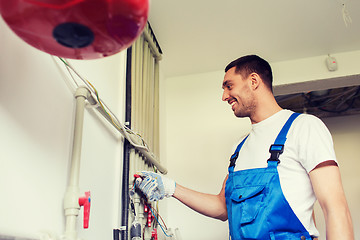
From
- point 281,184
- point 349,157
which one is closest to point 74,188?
point 281,184

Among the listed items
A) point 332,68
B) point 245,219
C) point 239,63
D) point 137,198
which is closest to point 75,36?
point 137,198

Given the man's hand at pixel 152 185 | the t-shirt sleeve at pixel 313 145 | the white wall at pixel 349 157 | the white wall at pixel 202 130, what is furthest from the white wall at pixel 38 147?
the white wall at pixel 349 157

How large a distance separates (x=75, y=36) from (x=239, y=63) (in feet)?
4.76

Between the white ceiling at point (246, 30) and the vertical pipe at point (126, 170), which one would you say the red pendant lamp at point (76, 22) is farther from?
the white ceiling at point (246, 30)

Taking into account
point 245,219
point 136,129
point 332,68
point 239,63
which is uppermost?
point 332,68

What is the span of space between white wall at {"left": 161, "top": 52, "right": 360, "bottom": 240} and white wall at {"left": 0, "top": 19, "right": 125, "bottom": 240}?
1236 millimetres

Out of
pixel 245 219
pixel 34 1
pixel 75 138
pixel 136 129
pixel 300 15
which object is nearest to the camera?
pixel 34 1

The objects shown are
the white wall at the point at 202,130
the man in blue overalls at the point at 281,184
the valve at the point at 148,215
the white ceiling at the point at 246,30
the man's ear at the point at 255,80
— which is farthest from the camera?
the white wall at the point at 202,130

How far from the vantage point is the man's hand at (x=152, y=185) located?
4.81ft

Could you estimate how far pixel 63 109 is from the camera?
1052 mm

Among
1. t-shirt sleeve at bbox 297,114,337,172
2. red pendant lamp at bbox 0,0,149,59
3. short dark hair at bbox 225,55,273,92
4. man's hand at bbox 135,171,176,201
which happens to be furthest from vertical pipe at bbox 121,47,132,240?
red pendant lamp at bbox 0,0,149,59

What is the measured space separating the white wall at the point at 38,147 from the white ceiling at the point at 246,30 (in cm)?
107

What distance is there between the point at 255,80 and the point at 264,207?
2.36 feet

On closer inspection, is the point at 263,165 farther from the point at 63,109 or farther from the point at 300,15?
the point at 300,15
